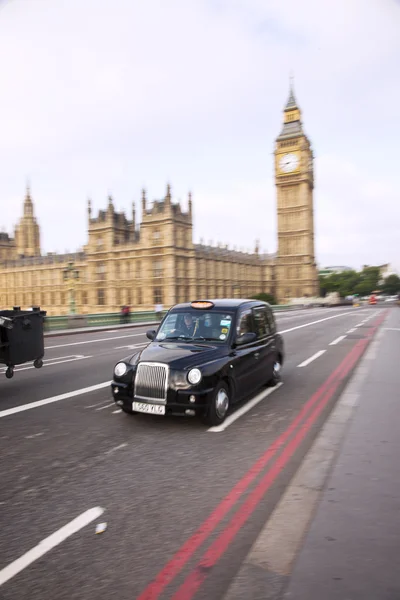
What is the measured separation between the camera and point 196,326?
23.7ft

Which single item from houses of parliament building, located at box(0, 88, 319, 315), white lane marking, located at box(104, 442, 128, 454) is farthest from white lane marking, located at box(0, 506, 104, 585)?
houses of parliament building, located at box(0, 88, 319, 315)

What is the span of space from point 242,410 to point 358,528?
373cm

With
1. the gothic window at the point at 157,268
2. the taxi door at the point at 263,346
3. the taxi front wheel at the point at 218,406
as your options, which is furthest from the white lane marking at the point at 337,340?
the gothic window at the point at 157,268

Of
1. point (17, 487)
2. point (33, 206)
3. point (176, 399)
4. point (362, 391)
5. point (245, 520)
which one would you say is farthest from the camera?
point (33, 206)

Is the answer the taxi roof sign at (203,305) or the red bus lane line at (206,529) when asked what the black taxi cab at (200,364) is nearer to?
the taxi roof sign at (203,305)

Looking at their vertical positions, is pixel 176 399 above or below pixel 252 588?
above

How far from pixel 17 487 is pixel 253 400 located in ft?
14.3

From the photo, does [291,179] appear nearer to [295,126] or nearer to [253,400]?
[295,126]

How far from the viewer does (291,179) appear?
4154 inches

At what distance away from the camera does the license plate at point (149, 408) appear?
586cm

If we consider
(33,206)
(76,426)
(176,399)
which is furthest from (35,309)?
(33,206)

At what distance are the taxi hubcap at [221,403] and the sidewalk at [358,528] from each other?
5.55ft

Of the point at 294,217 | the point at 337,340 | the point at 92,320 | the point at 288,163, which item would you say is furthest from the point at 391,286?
the point at 337,340

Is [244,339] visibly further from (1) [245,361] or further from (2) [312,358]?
(2) [312,358]
